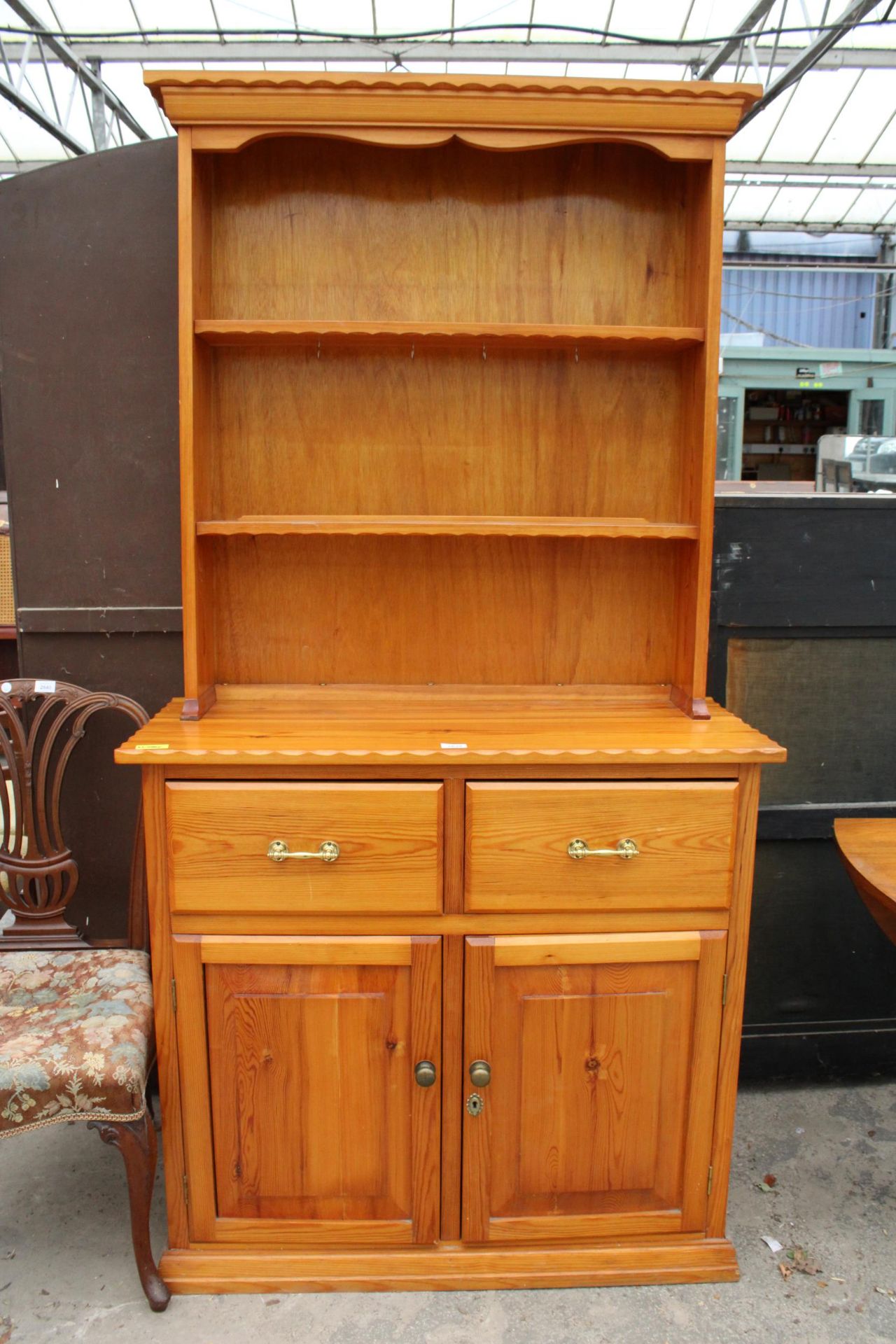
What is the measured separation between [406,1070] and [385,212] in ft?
5.51

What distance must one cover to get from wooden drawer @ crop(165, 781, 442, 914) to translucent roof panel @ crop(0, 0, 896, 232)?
5220mm

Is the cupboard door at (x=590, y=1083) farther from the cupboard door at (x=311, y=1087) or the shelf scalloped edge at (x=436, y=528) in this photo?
the shelf scalloped edge at (x=436, y=528)

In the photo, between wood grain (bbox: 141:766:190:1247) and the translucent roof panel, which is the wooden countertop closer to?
wood grain (bbox: 141:766:190:1247)

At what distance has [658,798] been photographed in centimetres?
161

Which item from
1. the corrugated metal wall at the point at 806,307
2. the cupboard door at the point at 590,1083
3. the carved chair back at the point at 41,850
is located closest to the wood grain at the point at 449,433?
the carved chair back at the point at 41,850

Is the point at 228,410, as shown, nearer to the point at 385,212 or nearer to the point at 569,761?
the point at 385,212

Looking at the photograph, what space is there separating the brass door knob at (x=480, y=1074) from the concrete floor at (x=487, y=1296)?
0.42 meters

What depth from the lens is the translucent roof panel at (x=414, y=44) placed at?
596cm

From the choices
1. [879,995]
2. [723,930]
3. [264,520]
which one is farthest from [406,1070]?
[879,995]

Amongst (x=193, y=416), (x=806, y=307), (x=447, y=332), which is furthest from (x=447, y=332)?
(x=806, y=307)

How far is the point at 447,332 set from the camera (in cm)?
172

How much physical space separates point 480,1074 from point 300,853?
20.1 inches

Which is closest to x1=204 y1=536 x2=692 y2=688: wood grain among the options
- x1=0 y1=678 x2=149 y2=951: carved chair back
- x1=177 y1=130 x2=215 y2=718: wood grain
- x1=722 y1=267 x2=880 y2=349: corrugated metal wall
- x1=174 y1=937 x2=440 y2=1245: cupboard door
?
x1=177 y1=130 x2=215 y2=718: wood grain

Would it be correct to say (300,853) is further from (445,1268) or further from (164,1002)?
(445,1268)
